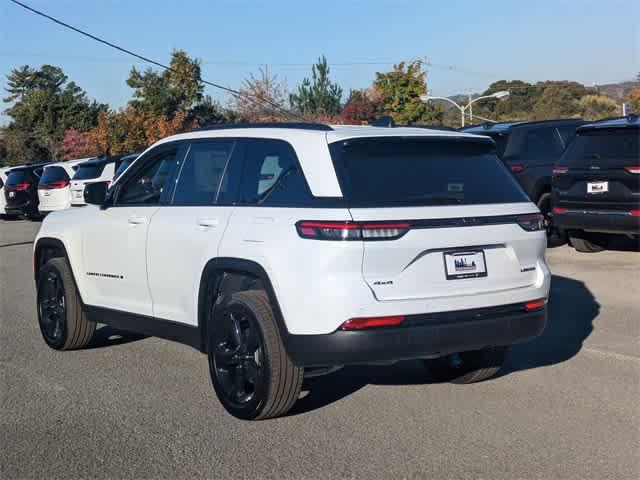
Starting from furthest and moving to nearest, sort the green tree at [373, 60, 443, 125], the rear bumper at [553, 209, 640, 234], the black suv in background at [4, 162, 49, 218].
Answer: the green tree at [373, 60, 443, 125], the black suv in background at [4, 162, 49, 218], the rear bumper at [553, 209, 640, 234]

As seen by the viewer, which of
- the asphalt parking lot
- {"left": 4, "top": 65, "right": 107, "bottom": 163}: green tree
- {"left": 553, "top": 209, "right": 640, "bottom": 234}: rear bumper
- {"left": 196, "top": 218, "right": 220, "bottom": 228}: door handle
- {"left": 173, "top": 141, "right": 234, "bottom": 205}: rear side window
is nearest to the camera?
the asphalt parking lot

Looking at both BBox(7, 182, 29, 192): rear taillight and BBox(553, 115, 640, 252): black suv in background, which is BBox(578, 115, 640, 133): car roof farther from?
BBox(7, 182, 29, 192): rear taillight

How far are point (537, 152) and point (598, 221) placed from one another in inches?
107

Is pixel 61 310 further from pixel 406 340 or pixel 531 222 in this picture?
pixel 531 222

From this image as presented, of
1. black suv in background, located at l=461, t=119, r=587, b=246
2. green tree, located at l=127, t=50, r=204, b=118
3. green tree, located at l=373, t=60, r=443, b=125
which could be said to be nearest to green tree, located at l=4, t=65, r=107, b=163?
green tree, located at l=127, t=50, r=204, b=118

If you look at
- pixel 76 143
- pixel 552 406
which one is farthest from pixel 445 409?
pixel 76 143

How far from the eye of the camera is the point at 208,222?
6.04 meters

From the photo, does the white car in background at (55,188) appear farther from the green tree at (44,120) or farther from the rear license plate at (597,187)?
the green tree at (44,120)

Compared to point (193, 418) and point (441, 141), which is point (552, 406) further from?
point (193, 418)

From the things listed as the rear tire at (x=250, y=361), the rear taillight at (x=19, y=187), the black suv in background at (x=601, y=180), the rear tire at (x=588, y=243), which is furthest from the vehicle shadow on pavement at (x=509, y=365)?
the rear taillight at (x=19, y=187)

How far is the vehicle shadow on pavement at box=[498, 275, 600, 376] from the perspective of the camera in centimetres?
714

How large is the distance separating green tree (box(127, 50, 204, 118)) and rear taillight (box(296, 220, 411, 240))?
54753 mm

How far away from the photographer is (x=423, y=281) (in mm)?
5242

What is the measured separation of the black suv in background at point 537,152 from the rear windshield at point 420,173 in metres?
8.48
